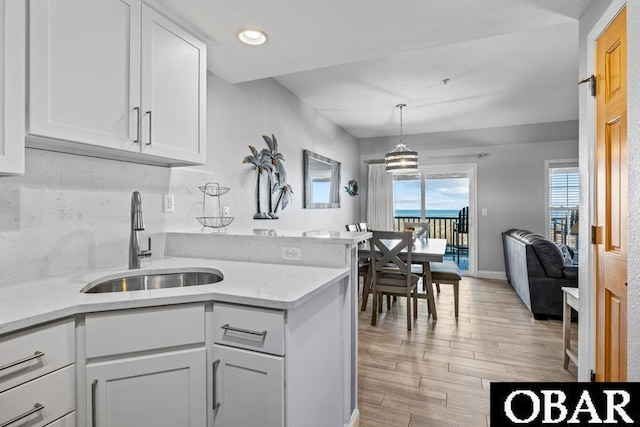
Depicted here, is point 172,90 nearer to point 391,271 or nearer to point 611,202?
point 611,202

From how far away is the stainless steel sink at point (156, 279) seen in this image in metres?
1.55

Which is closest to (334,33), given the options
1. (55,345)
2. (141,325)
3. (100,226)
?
(100,226)

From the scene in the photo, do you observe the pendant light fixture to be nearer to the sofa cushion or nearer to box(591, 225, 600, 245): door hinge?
the sofa cushion

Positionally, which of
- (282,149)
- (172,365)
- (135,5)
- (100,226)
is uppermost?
(135,5)

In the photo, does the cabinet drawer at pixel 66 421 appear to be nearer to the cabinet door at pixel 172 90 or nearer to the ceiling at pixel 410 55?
the cabinet door at pixel 172 90

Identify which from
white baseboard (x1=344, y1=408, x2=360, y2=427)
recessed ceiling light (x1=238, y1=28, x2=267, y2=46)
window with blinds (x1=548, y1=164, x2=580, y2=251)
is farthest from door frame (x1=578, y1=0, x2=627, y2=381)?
window with blinds (x1=548, y1=164, x2=580, y2=251)

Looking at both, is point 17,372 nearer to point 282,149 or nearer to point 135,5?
point 135,5

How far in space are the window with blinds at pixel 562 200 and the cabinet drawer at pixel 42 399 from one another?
6.15 meters

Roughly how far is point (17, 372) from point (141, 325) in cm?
33

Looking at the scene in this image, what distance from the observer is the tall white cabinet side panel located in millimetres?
1188

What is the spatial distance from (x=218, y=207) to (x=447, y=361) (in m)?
2.12

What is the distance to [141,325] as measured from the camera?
3.81 ft

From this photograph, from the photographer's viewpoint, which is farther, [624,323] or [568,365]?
[568,365]

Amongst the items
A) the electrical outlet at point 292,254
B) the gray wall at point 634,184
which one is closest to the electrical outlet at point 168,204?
the electrical outlet at point 292,254
